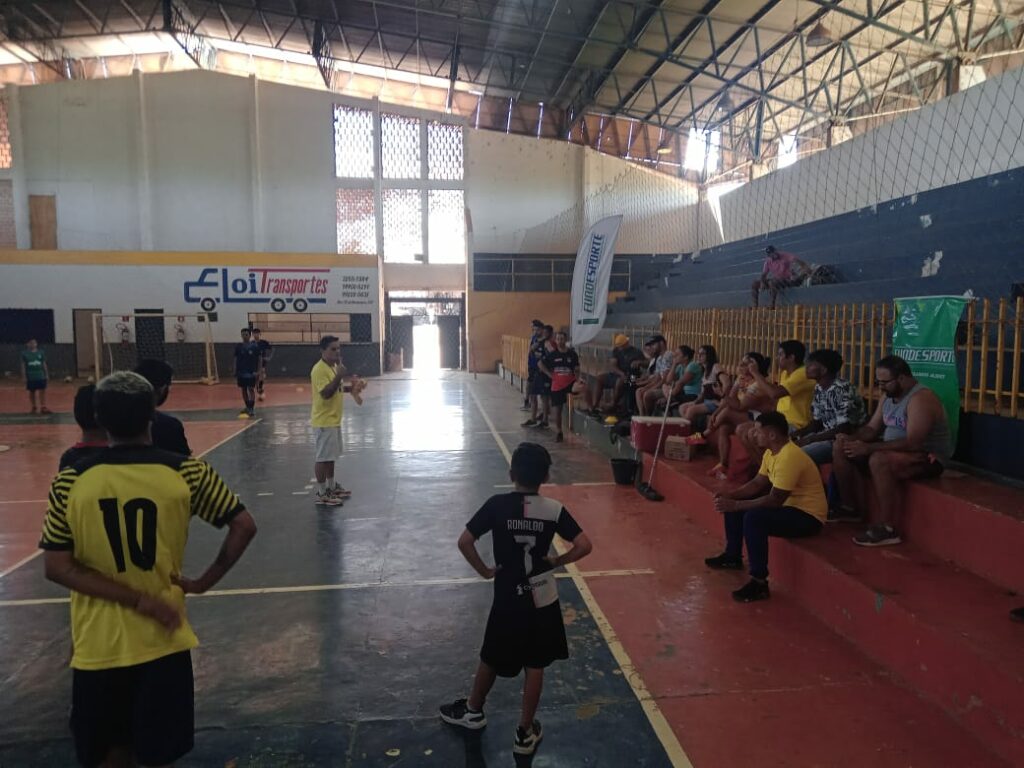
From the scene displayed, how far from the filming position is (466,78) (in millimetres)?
23406

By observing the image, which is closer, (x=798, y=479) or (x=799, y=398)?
(x=798, y=479)

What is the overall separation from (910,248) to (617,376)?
433 cm

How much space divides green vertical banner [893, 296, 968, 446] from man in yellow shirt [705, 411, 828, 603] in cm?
120

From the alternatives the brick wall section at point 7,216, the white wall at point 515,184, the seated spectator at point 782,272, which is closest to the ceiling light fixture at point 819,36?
the seated spectator at point 782,272

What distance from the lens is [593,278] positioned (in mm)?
9039

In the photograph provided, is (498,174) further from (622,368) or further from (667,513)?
(667,513)

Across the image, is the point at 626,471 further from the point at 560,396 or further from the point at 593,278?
the point at 560,396

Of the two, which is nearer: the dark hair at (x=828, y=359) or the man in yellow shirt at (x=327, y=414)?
the dark hair at (x=828, y=359)

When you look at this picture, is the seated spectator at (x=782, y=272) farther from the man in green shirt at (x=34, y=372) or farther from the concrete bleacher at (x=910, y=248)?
the man in green shirt at (x=34, y=372)

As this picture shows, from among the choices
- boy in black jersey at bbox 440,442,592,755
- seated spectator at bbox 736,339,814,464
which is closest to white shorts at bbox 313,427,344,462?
seated spectator at bbox 736,339,814,464

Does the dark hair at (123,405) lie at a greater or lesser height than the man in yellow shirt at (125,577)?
greater

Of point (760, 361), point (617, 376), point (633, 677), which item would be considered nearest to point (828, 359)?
point (760, 361)

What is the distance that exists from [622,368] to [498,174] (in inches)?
646

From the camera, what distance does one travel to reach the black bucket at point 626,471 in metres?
7.73
